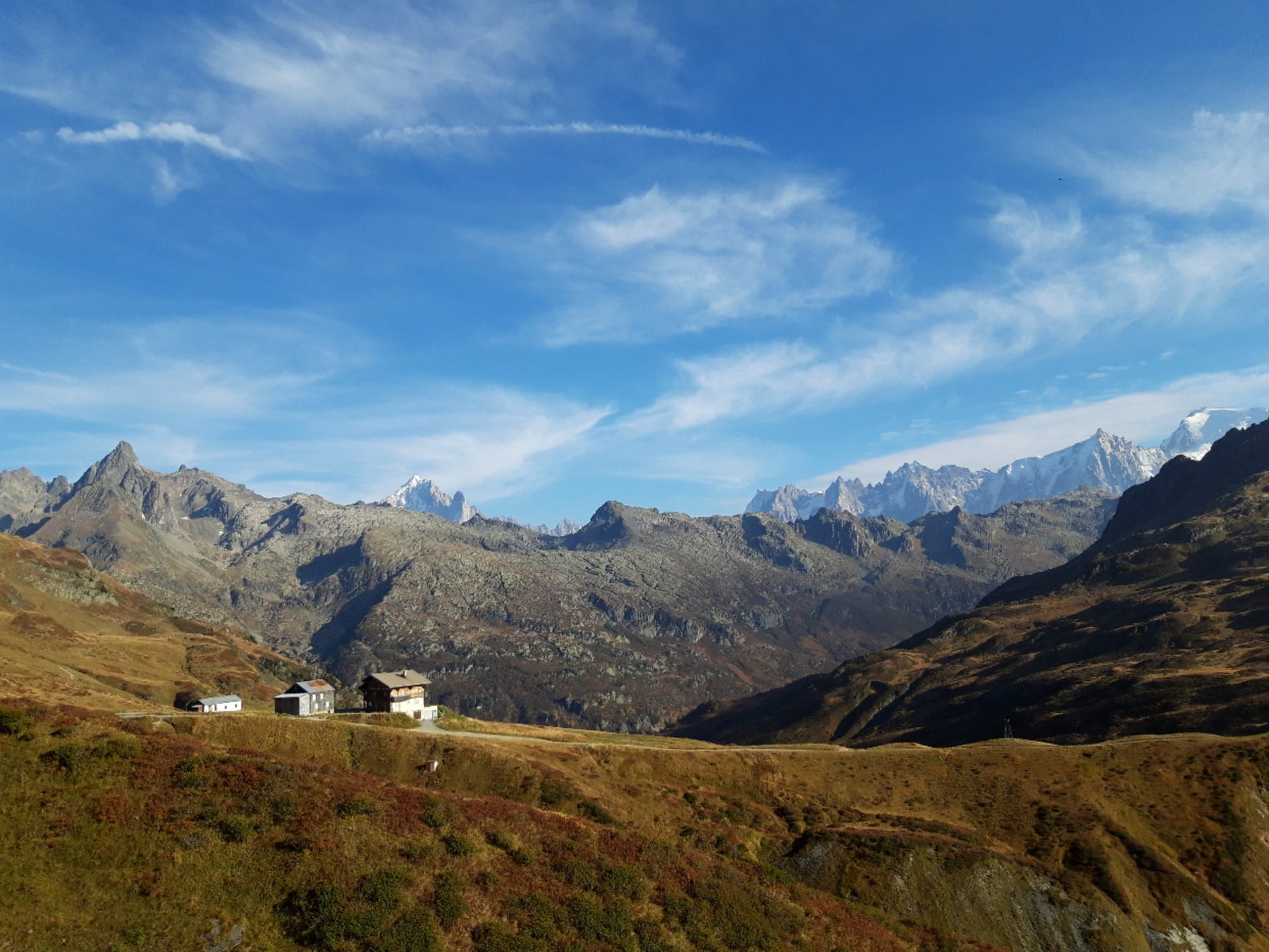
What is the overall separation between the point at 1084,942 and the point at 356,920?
5147 cm

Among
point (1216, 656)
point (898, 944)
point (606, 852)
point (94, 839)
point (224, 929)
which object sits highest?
point (94, 839)

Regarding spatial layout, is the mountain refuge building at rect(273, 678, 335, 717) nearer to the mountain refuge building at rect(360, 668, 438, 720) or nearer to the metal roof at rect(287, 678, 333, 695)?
the metal roof at rect(287, 678, 333, 695)

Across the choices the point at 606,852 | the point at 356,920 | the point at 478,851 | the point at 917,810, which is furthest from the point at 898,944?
the point at 917,810

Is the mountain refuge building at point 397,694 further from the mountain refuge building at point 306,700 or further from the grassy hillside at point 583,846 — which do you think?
the grassy hillside at point 583,846

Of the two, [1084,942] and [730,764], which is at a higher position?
[730,764]

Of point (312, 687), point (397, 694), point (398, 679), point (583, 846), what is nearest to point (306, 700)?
point (312, 687)

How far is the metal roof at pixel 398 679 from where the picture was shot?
111812 mm

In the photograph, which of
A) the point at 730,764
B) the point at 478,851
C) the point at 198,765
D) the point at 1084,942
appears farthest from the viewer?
the point at 730,764

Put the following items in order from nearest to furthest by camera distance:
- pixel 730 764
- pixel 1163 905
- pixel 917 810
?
pixel 1163 905, pixel 917 810, pixel 730 764

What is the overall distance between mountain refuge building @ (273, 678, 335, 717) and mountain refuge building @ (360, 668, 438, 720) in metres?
8.87

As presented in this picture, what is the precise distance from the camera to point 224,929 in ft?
90.1

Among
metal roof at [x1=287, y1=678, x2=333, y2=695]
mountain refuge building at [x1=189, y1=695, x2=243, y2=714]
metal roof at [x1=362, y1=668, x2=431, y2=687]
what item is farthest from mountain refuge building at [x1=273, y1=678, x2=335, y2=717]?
mountain refuge building at [x1=189, y1=695, x2=243, y2=714]

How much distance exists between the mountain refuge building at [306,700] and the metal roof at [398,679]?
1089 cm

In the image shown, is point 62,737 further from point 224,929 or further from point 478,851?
point 478,851
